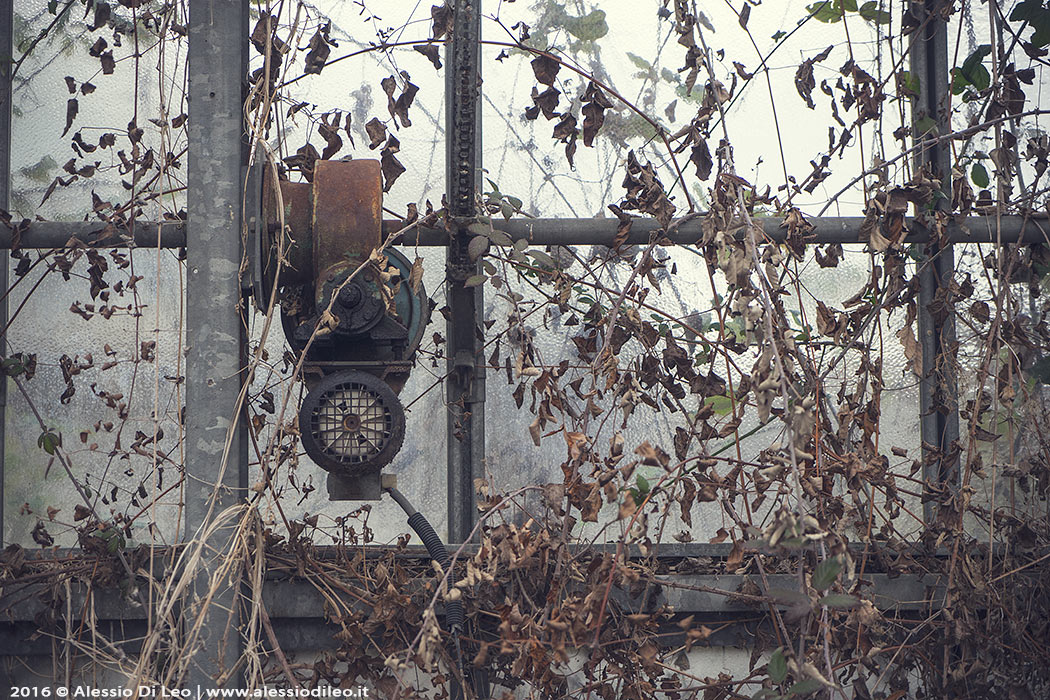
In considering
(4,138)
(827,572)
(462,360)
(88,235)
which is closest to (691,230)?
(462,360)

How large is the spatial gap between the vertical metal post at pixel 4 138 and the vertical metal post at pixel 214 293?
4.71 ft

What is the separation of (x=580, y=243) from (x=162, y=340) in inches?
67.9

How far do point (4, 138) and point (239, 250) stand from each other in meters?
1.73

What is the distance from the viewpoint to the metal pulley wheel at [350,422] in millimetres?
2828

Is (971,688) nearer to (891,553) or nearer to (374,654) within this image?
(891,553)

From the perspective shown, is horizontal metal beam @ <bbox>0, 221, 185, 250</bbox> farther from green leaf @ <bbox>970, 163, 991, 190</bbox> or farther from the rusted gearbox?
green leaf @ <bbox>970, 163, 991, 190</bbox>

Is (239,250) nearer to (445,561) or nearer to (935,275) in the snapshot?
(445,561)

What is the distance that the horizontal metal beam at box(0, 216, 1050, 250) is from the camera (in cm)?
334

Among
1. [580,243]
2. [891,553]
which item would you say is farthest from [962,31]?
[891,553]

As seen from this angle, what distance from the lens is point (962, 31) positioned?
382 centimetres

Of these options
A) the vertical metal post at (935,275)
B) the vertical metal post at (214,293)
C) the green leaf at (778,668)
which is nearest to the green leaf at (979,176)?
the vertical metal post at (935,275)

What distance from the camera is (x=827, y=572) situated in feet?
7.06

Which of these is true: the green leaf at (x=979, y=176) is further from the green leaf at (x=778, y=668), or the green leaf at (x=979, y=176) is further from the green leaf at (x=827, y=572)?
the green leaf at (x=778, y=668)

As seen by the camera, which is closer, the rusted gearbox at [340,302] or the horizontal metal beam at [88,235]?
the rusted gearbox at [340,302]
